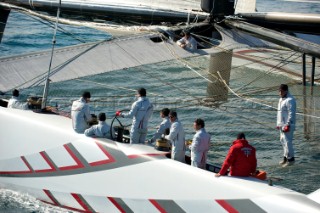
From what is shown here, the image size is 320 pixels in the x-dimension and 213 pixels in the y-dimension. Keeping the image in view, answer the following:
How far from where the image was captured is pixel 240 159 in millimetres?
9734

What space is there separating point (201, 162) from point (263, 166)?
6.21ft

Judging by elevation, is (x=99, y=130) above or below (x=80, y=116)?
below

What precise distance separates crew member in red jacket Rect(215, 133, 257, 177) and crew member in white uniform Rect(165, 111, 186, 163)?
87 centimetres

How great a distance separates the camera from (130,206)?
34.6ft

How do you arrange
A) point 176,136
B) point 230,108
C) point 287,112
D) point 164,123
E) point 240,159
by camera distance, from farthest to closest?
point 230,108 → point 287,112 → point 164,123 → point 176,136 → point 240,159

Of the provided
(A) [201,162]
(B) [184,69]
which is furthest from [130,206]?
(B) [184,69]

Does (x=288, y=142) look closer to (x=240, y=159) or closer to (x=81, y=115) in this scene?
(x=240, y=159)

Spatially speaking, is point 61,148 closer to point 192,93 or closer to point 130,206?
point 130,206

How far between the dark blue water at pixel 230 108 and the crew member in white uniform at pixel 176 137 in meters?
1.62

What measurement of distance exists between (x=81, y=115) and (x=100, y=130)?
485 millimetres

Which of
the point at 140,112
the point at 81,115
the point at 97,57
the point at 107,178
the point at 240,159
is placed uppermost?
the point at 97,57

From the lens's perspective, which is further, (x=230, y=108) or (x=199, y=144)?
(x=230, y=108)

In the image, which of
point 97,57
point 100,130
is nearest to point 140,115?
point 100,130

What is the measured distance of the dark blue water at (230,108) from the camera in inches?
464
